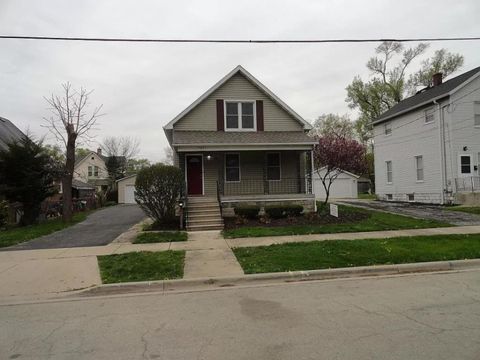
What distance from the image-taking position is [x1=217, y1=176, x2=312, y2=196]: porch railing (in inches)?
771

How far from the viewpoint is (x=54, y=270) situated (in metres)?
9.12

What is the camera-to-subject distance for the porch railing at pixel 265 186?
19.6m

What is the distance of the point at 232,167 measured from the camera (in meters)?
20.1

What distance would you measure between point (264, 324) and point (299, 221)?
35.5 ft

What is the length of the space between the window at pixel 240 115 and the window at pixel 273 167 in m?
1.68

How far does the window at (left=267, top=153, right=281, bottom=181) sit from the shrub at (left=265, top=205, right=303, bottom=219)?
3.29 m

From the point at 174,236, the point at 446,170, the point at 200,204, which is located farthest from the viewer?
the point at 446,170

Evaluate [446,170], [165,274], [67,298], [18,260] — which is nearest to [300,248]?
[165,274]

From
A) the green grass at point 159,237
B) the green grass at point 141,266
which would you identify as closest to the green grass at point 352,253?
the green grass at point 141,266

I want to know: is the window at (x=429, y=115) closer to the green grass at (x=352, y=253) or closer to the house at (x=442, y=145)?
the house at (x=442, y=145)

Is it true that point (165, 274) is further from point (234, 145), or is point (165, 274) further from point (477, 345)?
point (234, 145)

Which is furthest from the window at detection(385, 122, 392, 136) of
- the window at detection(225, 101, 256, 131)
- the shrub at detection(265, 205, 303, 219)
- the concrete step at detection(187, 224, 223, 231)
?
the concrete step at detection(187, 224, 223, 231)

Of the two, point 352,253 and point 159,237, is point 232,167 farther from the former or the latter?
point 352,253

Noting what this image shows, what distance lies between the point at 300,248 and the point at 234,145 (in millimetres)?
8045
